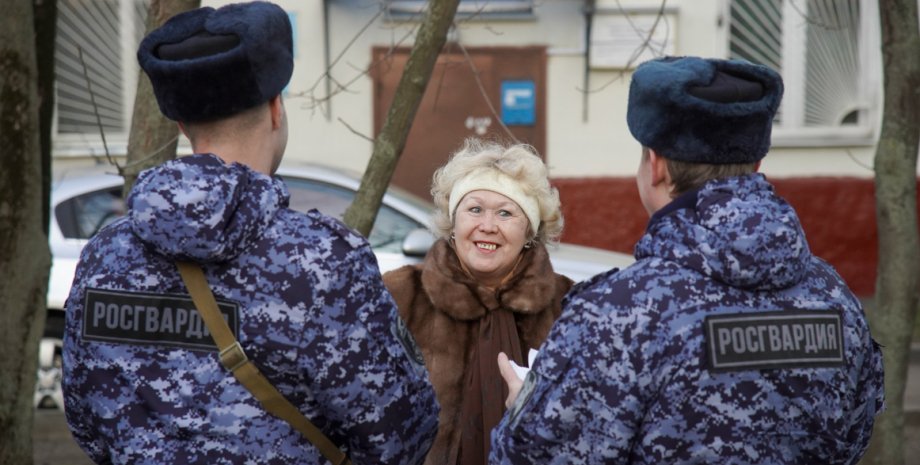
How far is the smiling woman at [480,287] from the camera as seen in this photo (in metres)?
3.44

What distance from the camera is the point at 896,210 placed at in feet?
15.9

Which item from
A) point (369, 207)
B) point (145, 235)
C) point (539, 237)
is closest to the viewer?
point (145, 235)

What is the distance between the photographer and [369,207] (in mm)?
4367

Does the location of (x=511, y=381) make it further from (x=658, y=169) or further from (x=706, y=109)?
(x=706, y=109)

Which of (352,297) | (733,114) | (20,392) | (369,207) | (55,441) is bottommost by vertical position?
(55,441)

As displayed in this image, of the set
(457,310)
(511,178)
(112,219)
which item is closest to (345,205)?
(112,219)

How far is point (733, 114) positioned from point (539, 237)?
1.47 m

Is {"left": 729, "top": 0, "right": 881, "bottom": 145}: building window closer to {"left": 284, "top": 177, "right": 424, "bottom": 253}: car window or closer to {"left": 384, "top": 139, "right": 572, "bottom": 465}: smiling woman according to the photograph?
{"left": 284, "top": 177, "right": 424, "bottom": 253}: car window

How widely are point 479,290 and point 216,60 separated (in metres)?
1.46

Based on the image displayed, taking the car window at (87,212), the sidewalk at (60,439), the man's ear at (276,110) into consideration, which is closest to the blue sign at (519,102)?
the car window at (87,212)

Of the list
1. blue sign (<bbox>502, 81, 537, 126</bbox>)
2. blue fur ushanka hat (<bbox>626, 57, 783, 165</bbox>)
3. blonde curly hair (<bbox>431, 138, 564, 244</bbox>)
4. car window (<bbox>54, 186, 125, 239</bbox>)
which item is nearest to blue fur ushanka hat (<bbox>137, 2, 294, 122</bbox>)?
blue fur ushanka hat (<bbox>626, 57, 783, 165</bbox>)

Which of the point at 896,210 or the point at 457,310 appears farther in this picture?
the point at 896,210

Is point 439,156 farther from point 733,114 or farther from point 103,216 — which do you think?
point 733,114

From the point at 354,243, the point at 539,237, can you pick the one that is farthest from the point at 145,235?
the point at 539,237
